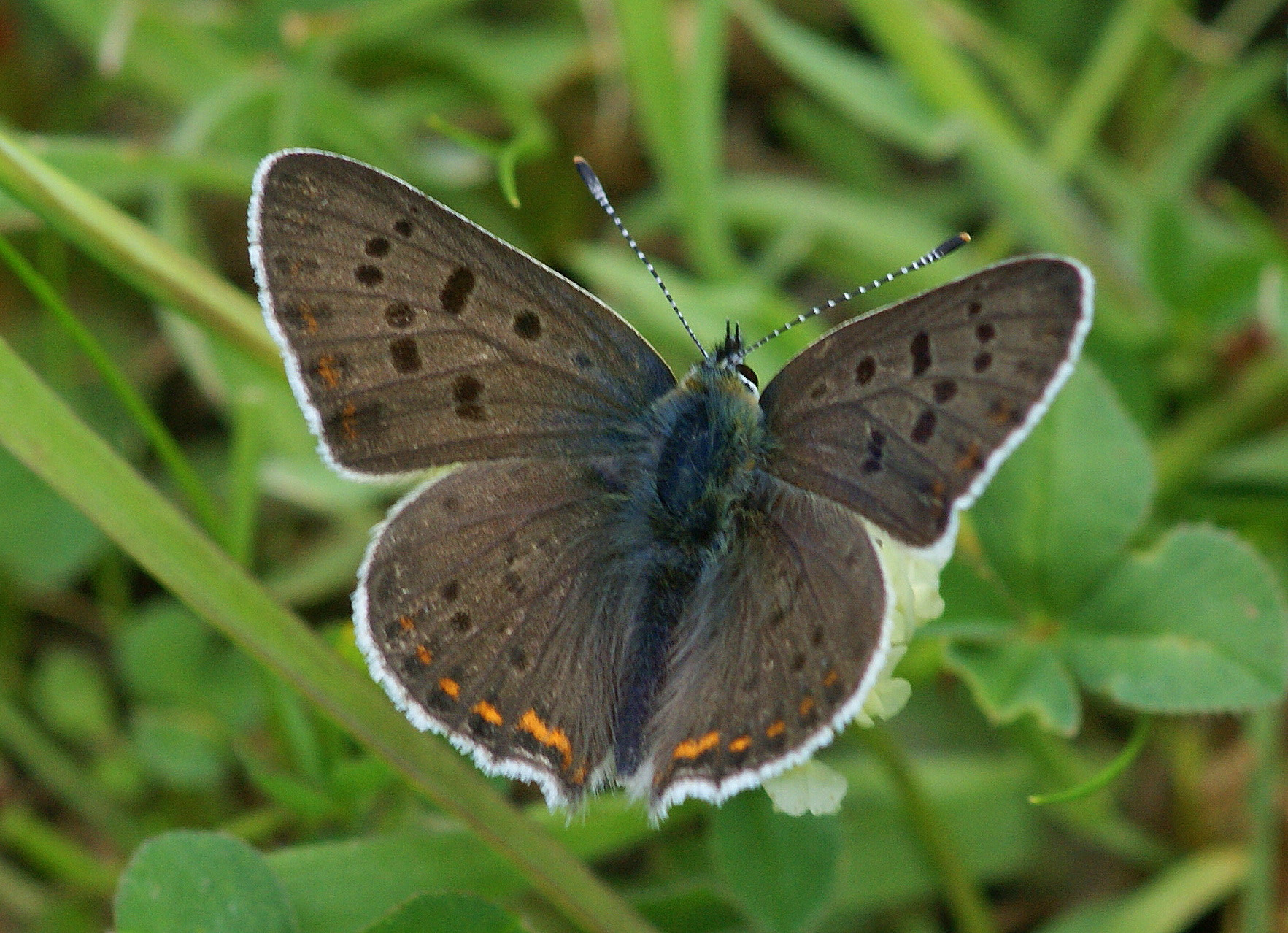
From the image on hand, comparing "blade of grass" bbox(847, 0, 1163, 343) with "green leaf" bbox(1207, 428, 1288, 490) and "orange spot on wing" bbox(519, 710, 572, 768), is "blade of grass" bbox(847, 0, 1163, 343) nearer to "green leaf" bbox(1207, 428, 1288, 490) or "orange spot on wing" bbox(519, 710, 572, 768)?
"green leaf" bbox(1207, 428, 1288, 490)

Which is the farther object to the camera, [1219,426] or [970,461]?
[1219,426]

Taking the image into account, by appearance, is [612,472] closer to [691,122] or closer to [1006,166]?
[691,122]

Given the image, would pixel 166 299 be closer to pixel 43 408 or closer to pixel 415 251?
pixel 43 408

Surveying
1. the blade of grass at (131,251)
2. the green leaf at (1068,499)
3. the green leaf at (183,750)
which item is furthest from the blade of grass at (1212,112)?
the green leaf at (183,750)

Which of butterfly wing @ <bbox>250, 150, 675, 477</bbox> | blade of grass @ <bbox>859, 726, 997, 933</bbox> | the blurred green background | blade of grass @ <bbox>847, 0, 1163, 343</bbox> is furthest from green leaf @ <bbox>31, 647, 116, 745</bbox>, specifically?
blade of grass @ <bbox>847, 0, 1163, 343</bbox>

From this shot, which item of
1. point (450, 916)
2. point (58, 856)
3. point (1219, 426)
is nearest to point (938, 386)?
point (450, 916)
